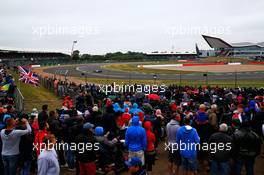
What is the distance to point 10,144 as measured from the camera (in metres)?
6.87

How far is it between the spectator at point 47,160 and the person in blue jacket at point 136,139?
2175 millimetres

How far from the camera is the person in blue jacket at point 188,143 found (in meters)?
7.02

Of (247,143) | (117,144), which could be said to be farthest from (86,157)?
(247,143)

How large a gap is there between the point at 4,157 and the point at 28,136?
0.73 metres

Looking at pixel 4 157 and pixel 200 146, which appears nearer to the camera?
pixel 4 157

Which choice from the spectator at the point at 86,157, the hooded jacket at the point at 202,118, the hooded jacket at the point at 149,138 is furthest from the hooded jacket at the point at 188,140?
the spectator at the point at 86,157

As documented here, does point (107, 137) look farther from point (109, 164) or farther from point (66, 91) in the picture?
point (66, 91)

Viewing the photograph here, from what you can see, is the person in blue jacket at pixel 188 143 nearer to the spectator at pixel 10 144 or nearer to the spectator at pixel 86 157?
the spectator at pixel 86 157

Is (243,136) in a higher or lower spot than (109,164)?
higher

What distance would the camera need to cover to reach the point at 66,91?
2181 cm

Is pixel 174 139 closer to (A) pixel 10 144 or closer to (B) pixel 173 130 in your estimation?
(B) pixel 173 130

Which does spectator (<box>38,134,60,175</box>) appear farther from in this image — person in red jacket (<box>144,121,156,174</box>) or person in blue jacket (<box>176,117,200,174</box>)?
person in blue jacket (<box>176,117,200,174</box>)

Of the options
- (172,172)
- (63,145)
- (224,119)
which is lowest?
(172,172)

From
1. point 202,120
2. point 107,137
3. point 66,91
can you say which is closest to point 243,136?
point 202,120
